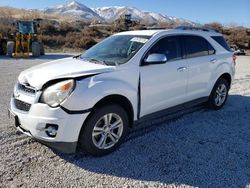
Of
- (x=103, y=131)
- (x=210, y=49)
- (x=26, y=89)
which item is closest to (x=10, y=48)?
(x=210, y=49)

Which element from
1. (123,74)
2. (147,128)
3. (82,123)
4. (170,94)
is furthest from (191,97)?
(82,123)

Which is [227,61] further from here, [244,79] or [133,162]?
[244,79]

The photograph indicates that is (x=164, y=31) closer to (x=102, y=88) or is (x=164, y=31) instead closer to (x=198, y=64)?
(x=198, y=64)

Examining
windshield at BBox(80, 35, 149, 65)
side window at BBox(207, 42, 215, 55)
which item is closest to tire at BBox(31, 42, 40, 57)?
windshield at BBox(80, 35, 149, 65)

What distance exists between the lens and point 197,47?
18.1 ft

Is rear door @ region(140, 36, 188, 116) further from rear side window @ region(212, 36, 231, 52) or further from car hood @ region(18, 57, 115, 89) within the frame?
rear side window @ region(212, 36, 231, 52)

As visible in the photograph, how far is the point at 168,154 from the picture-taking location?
406 cm

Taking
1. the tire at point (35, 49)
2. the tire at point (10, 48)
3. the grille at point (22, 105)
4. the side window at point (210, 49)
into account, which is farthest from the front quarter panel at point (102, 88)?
the tire at point (10, 48)

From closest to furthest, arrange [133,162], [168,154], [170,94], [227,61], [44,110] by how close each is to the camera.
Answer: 1. [44,110]
2. [133,162]
3. [168,154]
4. [170,94]
5. [227,61]

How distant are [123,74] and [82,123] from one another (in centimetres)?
96

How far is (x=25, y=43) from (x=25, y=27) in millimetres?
1138

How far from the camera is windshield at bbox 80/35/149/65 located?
4375 millimetres

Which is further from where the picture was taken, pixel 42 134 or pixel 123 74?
pixel 123 74

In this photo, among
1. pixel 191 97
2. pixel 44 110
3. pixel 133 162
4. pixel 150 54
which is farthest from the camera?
pixel 191 97
